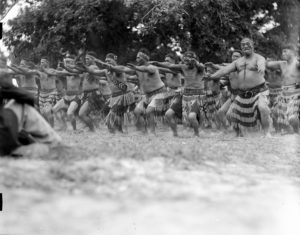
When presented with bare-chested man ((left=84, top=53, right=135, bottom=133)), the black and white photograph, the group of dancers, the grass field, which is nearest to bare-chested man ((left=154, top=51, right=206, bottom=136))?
the group of dancers

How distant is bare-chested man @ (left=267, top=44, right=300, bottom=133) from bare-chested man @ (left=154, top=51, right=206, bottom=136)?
3.17 ft

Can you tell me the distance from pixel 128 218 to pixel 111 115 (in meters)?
7.04

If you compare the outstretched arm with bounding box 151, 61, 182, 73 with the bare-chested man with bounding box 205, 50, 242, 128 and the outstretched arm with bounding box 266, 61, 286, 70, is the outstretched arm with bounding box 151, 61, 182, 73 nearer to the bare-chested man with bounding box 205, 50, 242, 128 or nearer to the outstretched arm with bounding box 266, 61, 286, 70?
the bare-chested man with bounding box 205, 50, 242, 128

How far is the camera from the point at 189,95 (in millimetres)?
8586

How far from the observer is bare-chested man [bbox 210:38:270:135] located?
6812 millimetres

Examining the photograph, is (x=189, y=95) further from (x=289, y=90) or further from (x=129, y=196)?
(x=129, y=196)

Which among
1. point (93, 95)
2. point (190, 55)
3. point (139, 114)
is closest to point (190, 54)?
point (190, 55)

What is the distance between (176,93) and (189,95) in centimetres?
26

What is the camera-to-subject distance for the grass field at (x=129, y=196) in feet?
5.97

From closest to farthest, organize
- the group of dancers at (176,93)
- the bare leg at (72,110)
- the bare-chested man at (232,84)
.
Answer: the group of dancers at (176,93)
the bare-chested man at (232,84)
the bare leg at (72,110)

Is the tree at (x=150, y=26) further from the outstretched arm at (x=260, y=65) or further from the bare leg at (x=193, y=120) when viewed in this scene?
the bare leg at (x=193, y=120)

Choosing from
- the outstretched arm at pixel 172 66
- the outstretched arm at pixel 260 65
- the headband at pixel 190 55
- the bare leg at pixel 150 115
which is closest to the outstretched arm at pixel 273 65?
the headband at pixel 190 55

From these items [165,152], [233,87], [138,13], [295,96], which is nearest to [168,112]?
[233,87]

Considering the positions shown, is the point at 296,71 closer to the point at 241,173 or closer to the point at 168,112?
the point at 168,112
